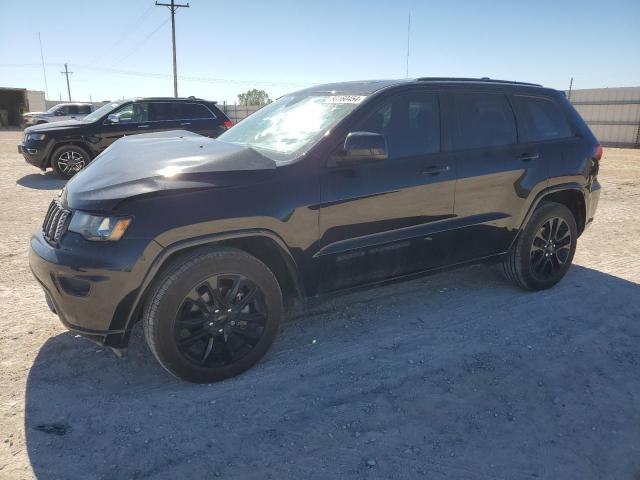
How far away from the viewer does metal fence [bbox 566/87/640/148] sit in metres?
22.6

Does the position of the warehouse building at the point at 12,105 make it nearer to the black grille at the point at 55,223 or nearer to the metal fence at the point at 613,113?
the metal fence at the point at 613,113

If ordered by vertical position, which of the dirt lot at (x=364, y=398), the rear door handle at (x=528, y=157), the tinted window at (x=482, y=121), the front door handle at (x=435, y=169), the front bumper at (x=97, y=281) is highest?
A: the tinted window at (x=482, y=121)

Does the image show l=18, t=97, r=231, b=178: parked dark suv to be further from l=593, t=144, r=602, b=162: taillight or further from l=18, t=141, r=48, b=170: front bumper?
l=593, t=144, r=602, b=162: taillight

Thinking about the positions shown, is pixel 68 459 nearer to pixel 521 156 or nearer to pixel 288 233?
pixel 288 233

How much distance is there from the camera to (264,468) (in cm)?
227

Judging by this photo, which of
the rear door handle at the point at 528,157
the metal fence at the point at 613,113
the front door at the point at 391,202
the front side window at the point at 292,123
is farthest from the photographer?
the metal fence at the point at 613,113

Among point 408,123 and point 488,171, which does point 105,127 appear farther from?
point 488,171

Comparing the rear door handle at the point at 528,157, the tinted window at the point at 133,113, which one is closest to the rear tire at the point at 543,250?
the rear door handle at the point at 528,157

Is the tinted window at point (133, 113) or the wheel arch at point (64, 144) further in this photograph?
the tinted window at point (133, 113)

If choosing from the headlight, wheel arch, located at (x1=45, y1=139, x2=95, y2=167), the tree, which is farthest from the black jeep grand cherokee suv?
the tree

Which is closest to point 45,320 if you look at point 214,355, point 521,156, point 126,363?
point 126,363

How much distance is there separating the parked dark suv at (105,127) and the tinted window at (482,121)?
768 cm

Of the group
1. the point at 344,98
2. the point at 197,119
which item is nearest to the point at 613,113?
the point at 197,119

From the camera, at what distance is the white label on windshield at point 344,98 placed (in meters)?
3.34
